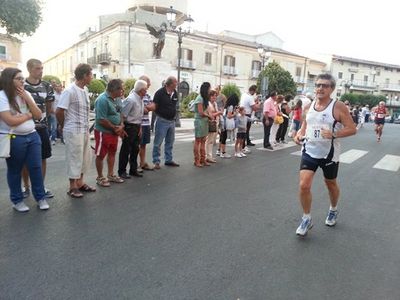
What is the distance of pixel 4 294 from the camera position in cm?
270

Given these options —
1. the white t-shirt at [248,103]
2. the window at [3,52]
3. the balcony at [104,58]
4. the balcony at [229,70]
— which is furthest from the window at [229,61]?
the white t-shirt at [248,103]

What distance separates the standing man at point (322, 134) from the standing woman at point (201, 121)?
3.63 m

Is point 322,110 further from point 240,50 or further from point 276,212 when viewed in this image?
point 240,50

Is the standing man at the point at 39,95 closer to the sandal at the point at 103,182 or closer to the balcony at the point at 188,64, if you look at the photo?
the sandal at the point at 103,182

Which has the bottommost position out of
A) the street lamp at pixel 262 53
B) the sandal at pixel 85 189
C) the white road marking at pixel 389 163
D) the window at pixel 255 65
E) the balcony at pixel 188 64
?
the white road marking at pixel 389 163

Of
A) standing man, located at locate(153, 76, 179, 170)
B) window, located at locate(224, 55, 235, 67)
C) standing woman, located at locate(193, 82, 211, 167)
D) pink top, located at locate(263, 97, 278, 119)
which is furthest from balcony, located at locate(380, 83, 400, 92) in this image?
standing man, located at locate(153, 76, 179, 170)

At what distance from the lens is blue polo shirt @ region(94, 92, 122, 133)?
5.62 meters

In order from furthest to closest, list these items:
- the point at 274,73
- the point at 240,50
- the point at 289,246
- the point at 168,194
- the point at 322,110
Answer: the point at 240,50 < the point at 274,73 < the point at 168,194 < the point at 322,110 < the point at 289,246

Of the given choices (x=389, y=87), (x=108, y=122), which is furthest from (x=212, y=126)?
(x=389, y=87)

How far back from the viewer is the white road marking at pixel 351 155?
9962 mm

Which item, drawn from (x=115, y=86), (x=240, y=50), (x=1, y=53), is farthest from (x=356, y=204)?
(x=1, y=53)

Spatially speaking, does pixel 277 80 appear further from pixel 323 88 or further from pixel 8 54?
pixel 323 88

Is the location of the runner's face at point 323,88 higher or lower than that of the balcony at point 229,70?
lower

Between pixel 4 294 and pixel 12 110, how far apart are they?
224 centimetres
